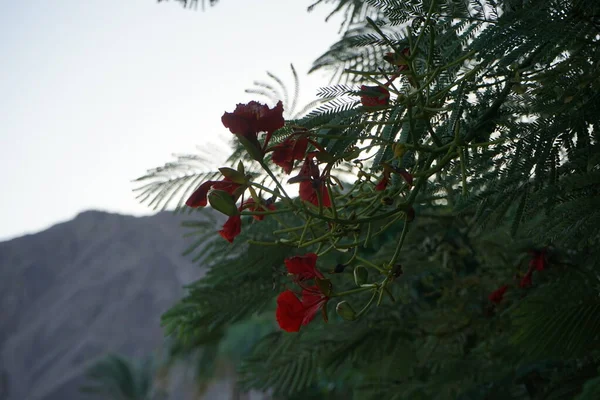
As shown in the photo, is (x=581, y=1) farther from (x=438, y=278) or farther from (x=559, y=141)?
(x=438, y=278)

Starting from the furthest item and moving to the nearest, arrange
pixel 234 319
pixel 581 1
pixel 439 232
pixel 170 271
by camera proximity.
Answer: pixel 170 271 → pixel 439 232 → pixel 234 319 → pixel 581 1

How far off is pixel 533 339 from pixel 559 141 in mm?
362

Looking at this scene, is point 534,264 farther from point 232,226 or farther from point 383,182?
point 232,226

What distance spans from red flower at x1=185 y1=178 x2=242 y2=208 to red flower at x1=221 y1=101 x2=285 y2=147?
0.06m

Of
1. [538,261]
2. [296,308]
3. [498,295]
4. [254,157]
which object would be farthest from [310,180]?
[498,295]

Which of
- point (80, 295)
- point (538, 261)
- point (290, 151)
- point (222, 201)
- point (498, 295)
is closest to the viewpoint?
point (222, 201)

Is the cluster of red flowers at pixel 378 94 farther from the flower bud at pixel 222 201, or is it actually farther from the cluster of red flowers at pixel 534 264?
the cluster of red flowers at pixel 534 264

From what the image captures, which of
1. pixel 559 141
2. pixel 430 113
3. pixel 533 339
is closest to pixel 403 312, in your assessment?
pixel 533 339

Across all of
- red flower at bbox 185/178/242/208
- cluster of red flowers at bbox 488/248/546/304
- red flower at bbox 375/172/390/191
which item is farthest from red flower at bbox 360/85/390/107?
cluster of red flowers at bbox 488/248/546/304

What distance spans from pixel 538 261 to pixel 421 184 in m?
1.11

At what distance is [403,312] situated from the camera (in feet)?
6.99

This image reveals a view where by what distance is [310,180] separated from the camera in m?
0.74

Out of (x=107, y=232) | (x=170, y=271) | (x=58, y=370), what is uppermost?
(x=107, y=232)

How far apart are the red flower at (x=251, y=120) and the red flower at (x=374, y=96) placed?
6.2 inches
